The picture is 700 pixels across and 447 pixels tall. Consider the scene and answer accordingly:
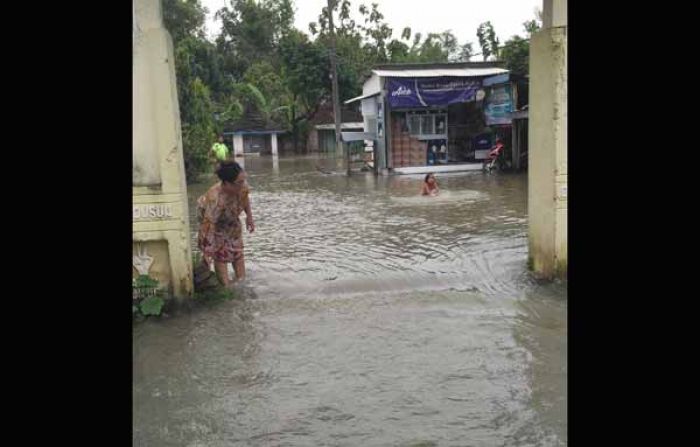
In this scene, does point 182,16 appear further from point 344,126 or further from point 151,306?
point 151,306

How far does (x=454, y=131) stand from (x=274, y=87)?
23.8 metres

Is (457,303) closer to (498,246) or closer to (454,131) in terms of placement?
(498,246)

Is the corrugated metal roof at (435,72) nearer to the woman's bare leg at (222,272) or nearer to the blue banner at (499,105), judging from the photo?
the blue banner at (499,105)

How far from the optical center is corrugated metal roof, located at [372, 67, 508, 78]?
22.7m

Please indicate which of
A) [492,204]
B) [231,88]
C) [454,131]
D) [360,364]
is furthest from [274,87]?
[360,364]

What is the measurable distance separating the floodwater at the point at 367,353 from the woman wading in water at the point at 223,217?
1.82 ft

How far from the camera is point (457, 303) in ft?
23.2

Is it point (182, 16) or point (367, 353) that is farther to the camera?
point (182, 16)

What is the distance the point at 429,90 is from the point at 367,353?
18509mm

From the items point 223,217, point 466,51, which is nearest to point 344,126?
point 466,51

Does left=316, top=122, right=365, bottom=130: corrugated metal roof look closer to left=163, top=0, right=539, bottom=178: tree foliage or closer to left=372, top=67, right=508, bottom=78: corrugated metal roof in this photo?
left=163, top=0, right=539, bottom=178: tree foliage

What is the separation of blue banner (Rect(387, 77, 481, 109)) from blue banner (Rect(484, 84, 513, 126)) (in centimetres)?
75

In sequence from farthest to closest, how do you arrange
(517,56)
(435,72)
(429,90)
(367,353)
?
1. (517,56)
2. (435,72)
3. (429,90)
4. (367,353)

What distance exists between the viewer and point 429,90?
74.8 ft
